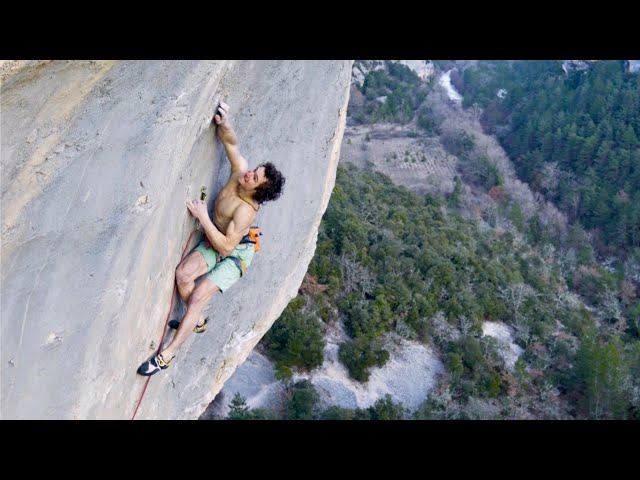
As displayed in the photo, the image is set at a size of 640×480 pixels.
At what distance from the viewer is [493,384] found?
50.8 ft

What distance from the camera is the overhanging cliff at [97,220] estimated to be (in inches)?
137

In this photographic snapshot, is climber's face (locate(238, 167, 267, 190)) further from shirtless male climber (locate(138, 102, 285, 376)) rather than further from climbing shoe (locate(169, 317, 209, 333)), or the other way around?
climbing shoe (locate(169, 317, 209, 333))

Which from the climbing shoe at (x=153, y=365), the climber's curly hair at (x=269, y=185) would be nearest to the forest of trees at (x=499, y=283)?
the climbing shoe at (x=153, y=365)

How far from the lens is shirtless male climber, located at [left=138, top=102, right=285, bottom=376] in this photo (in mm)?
4469

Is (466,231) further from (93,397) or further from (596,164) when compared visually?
(93,397)

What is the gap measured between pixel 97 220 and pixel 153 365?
4.13ft

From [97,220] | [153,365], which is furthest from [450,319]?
[97,220]

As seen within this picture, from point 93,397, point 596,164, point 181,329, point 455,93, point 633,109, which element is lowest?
point 455,93

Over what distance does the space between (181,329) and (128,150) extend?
145cm

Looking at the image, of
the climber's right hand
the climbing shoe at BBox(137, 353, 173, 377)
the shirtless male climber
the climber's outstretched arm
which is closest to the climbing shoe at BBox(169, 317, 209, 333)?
the shirtless male climber

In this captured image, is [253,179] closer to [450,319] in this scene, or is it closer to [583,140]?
[450,319]

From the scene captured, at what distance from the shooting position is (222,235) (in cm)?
448

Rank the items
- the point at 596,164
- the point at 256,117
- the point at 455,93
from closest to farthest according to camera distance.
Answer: the point at 256,117 → the point at 596,164 → the point at 455,93
